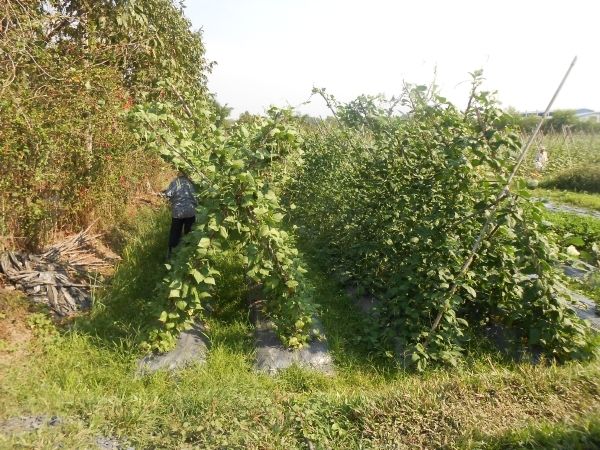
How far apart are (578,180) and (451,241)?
11784 millimetres

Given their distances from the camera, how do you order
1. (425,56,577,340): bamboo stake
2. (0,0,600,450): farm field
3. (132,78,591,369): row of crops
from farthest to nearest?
(132,78,591,369): row of crops, (425,56,577,340): bamboo stake, (0,0,600,450): farm field

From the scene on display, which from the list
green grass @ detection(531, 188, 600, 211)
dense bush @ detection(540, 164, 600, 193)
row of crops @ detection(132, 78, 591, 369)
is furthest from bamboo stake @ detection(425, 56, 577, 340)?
dense bush @ detection(540, 164, 600, 193)

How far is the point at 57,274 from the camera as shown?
4496 millimetres

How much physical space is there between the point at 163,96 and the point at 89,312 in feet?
14.5

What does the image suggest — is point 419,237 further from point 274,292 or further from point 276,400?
point 276,400

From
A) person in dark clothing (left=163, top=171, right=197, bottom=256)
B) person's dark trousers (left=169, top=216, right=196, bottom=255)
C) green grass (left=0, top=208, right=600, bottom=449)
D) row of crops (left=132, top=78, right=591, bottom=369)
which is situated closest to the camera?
green grass (left=0, top=208, right=600, bottom=449)

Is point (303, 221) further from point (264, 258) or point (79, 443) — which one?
point (79, 443)

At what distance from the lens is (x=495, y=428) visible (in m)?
2.43

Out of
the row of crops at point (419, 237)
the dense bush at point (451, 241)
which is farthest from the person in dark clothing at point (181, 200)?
the dense bush at point (451, 241)

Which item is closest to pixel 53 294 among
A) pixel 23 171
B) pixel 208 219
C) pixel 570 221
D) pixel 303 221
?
pixel 23 171

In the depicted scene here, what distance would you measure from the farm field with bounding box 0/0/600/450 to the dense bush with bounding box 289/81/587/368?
21mm

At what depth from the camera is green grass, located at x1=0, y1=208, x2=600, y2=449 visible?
2.42 metres

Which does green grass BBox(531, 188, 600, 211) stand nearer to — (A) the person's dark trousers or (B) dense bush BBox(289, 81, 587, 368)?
(B) dense bush BBox(289, 81, 587, 368)

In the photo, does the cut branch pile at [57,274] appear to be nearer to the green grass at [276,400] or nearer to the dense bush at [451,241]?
the green grass at [276,400]
